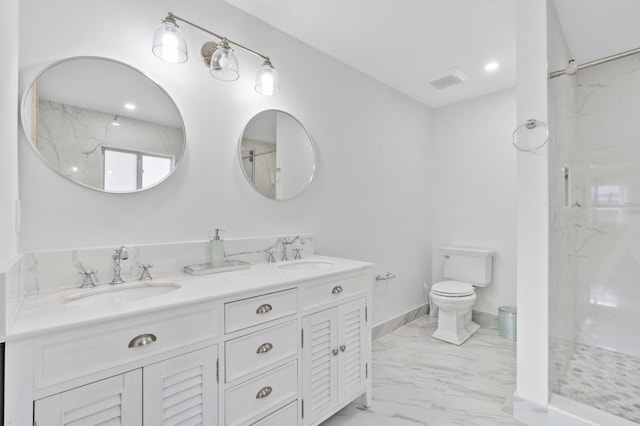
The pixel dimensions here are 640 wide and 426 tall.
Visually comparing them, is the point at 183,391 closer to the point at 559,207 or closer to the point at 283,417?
the point at 283,417

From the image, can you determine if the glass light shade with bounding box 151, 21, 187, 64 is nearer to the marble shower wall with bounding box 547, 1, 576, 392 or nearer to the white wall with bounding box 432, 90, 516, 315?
the marble shower wall with bounding box 547, 1, 576, 392

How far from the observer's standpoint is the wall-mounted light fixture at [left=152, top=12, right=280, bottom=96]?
141 centimetres

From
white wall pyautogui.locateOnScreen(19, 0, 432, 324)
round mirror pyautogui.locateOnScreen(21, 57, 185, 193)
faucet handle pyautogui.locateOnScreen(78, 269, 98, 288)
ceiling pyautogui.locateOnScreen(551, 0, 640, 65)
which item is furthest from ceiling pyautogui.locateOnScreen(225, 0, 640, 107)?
faucet handle pyautogui.locateOnScreen(78, 269, 98, 288)

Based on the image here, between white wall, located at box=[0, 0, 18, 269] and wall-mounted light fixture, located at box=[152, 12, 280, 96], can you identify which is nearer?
white wall, located at box=[0, 0, 18, 269]

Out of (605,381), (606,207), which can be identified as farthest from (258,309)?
(606,207)

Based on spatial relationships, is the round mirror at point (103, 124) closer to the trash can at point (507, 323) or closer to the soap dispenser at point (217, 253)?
the soap dispenser at point (217, 253)

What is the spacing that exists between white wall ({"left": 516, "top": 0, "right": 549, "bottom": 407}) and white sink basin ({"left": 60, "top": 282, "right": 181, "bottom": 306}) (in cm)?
184

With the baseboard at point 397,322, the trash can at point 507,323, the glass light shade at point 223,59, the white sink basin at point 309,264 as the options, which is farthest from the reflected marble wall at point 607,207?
the glass light shade at point 223,59

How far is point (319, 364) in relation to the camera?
1.53 m

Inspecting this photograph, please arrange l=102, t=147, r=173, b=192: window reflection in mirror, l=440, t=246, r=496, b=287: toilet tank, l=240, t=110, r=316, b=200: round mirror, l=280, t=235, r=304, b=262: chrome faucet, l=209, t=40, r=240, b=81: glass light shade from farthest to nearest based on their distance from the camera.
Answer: l=440, t=246, r=496, b=287: toilet tank, l=280, t=235, r=304, b=262: chrome faucet, l=240, t=110, r=316, b=200: round mirror, l=209, t=40, r=240, b=81: glass light shade, l=102, t=147, r=173, b=192: window reflection in mirror

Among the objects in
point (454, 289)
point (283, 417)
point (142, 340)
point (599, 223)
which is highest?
point (599, 223)

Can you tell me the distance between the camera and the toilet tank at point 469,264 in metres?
2.96

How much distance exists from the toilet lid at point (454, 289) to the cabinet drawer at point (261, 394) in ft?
5.80

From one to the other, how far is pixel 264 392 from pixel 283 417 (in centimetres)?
18
